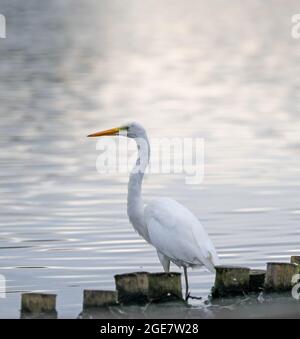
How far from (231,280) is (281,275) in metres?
0.41

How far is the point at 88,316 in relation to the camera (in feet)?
31.7

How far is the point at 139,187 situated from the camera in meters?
11.4

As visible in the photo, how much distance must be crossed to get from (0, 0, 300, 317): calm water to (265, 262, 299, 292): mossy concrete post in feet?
3.47

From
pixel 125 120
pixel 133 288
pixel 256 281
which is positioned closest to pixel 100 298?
pixel 133 288

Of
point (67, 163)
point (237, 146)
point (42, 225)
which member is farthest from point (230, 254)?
point (237, 146)

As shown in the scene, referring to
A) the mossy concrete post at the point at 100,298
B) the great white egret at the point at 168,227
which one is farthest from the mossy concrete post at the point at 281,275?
the mossy concrete post at the point at 100,298

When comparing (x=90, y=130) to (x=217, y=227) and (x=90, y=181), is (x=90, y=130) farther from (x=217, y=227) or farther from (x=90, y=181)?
(x=217, y=227)
